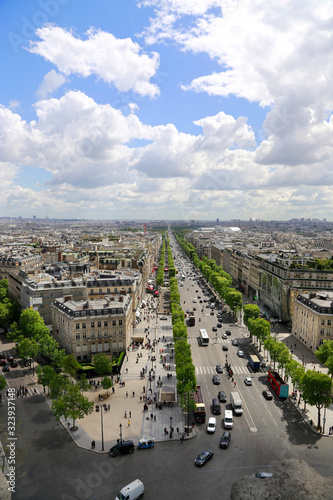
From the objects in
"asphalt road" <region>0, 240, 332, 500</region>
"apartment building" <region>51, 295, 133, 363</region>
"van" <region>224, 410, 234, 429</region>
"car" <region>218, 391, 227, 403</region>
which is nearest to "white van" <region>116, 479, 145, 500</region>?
"asphalt road" <region>0, 240, 332, 500</region>

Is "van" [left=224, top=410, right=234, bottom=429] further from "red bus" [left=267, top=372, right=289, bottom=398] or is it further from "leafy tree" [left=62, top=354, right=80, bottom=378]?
"leafy tree" [left=62, top=354, right=80, bottom=378]

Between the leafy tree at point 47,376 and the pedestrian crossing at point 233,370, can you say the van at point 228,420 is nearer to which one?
the pedestrian crossing at point 233,370

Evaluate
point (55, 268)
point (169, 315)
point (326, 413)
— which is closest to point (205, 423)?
point (326, 413)

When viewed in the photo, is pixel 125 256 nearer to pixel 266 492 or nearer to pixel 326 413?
pixel 326 413

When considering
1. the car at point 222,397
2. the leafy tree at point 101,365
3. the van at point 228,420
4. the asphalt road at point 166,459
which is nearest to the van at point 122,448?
the asphalt road at point 166,459

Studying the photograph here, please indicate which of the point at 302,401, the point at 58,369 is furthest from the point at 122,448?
the point at 302,401

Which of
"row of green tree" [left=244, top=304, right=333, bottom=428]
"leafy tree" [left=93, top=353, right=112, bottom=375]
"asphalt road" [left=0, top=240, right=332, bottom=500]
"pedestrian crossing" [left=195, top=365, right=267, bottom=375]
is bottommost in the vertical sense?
"pedestrian crossing" [left=195, top=365, right=267, bottom=375]
